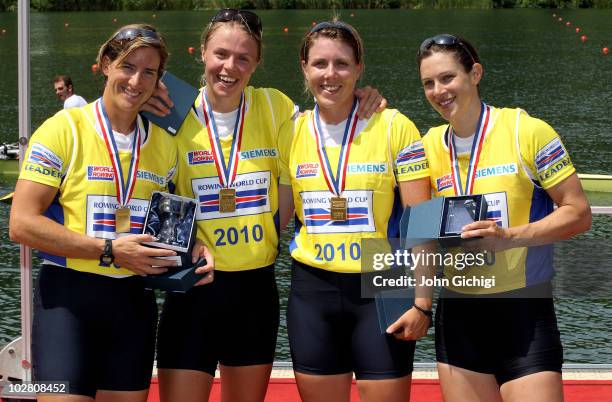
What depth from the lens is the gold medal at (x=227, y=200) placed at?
14.2ft

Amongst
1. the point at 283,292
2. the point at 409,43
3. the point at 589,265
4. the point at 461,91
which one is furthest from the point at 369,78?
the point at 461,91

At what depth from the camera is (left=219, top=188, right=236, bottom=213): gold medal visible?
14.2 feet

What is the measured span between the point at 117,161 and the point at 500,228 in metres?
1.54

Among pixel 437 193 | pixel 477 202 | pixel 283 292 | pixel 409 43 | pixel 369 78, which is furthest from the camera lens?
pixel 409 43

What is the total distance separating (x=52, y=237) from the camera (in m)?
3.86

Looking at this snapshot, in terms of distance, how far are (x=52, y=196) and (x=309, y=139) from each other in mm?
1118

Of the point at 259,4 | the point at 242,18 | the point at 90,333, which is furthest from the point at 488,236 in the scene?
the point at 259,4

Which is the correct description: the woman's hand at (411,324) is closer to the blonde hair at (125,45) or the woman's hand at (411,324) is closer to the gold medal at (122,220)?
the gold medal at (122,220)

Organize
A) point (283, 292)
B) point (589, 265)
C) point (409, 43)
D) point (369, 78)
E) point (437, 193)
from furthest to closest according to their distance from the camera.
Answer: point (409, 43) → point (369, 78) → point (283, 292) → point (589, 265) → point (437, 193)

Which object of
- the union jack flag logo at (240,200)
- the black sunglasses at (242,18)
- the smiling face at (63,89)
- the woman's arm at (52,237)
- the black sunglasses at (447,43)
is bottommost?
the woman's arm at (52,237)

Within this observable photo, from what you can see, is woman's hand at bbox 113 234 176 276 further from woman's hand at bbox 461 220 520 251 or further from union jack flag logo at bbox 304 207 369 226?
woman's hand at bbox 461 220 520 251

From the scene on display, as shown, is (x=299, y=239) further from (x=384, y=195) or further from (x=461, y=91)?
(x=461, y=91)

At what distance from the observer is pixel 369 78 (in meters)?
36.2

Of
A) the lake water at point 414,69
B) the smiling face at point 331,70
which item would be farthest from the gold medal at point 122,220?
the lake water at point 414,69
